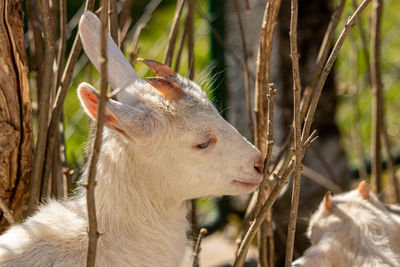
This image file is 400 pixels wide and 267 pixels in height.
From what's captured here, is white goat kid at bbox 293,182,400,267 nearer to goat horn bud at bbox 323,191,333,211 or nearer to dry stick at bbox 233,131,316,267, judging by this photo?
goat horn bud at bbox 323,191,333,211

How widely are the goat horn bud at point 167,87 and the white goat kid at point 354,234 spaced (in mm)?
755

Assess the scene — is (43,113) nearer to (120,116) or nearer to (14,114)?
(14,114)

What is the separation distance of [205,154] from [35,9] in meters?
1.12

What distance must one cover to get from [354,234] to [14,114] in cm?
135

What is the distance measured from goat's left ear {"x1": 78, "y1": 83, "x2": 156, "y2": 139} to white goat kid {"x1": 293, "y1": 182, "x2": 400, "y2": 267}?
0.78m

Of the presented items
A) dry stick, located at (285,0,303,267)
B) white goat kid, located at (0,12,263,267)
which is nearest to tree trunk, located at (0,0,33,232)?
white goat kid, located at (0,12,263,267)

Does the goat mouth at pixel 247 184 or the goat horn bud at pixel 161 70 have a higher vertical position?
the goat horn bud at pixel 161 70

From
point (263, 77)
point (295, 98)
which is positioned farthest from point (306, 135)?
point (263, 77)

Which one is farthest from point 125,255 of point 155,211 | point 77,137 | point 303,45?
point 77,137

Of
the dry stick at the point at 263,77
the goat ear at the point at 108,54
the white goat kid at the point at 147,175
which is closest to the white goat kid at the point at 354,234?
the dry stick at the point at 263,77

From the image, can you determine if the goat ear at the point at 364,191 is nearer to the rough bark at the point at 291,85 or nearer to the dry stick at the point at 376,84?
the dry stick at the point at 376,84

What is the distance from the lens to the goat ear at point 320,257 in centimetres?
222

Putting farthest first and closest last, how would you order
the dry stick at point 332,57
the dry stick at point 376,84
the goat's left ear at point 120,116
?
1. the dry stick at point 376,84
2. the dry stick at point 332,57
3. the goat's left ear at point 120,116

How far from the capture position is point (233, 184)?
201 centimetres
